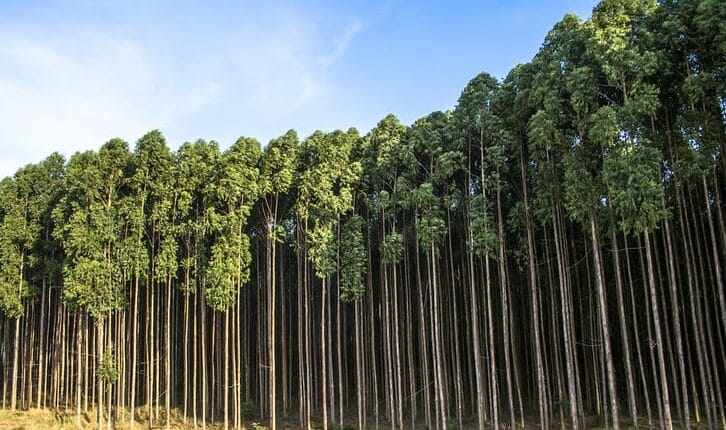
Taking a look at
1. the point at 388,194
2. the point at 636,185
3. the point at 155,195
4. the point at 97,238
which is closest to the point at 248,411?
the point at 97,238

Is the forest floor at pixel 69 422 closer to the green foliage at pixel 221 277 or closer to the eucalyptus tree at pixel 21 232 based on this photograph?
the eucalyptus tree at pixel 21 232

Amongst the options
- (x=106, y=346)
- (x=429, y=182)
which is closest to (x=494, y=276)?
(x=429, y=182)

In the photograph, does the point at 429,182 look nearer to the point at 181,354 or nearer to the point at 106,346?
the point at 106,346

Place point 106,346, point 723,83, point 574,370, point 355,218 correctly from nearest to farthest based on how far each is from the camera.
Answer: point 723,83, point 574,370, point 355,218, point 106,346

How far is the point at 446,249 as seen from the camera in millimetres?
24578

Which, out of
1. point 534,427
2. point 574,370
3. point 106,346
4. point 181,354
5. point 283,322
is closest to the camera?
point 574,370

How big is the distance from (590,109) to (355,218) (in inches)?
408

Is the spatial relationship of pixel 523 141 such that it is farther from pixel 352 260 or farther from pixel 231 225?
pixel 231 225

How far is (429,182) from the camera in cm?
2156

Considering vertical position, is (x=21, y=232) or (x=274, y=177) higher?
(x=274, y=177)

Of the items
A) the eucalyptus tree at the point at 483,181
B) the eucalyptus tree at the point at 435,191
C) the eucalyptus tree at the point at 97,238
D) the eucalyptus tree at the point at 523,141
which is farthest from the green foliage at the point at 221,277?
the eucalyptus tree at the point at 523,141

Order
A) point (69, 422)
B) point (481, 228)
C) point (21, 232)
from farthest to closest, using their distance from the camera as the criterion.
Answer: point (21, 232), point (69, 422), point (481, 228)

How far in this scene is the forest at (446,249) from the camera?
51.5ft

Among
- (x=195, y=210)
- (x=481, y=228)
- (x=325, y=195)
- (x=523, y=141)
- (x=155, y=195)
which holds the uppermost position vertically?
(x=155, y=195)
